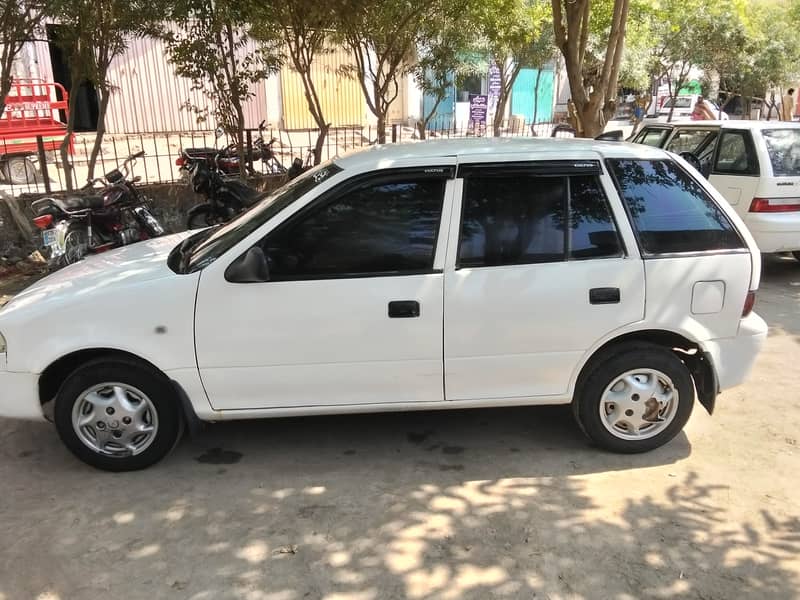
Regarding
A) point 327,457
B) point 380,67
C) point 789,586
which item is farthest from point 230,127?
point 789,586

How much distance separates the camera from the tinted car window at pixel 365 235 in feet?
11.1

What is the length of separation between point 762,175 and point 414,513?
18.6 ft

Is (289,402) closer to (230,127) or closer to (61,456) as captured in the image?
(61,456)

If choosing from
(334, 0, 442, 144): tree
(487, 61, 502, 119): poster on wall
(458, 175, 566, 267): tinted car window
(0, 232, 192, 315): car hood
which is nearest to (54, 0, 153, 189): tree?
(334, 0, 442, 144): tree

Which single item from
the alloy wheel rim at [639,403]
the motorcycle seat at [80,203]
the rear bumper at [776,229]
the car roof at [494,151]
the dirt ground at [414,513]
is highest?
the car roof at [494,151]

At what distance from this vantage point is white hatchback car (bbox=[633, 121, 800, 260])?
269 inches

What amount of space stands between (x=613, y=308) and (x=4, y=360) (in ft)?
10.5

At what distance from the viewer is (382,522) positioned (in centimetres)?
320

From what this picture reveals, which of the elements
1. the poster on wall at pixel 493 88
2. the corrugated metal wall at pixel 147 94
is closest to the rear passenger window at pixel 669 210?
the corrugated metal wall at pixel 147 94

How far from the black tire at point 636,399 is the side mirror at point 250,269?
1833 millimetres

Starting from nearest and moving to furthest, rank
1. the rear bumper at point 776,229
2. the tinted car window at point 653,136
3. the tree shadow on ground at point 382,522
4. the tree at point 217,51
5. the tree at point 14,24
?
the tree shadow on ground at point 382,522 → the rear bumper at point 776,229 → the tree at point 14,24 → the tree at point 217,51 → the tinted car window at point 653,136

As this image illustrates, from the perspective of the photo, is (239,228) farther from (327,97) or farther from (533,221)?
(327,97)

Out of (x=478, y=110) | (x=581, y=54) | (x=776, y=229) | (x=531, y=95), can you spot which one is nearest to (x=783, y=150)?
(x=776, y=229)

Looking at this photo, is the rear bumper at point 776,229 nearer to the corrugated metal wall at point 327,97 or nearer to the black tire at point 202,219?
the black tire at point 202,219
